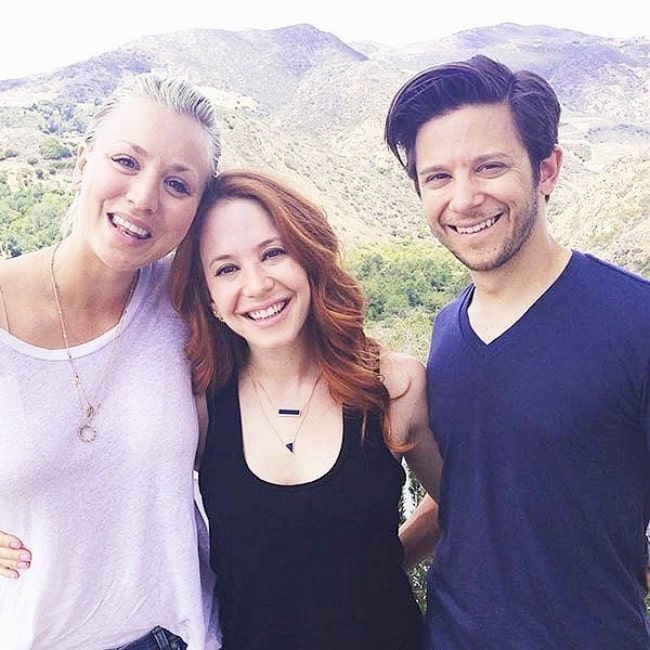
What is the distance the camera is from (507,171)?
1.32 meters

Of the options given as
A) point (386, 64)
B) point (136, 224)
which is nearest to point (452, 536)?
point (136, 224)

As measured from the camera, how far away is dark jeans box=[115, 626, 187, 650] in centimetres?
139

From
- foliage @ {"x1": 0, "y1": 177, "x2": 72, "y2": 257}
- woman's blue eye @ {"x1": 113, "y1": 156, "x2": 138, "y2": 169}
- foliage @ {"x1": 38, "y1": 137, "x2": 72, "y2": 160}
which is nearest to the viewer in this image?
woman's blue eye @ {"x1": 113, "y1": 156, "x2": 138, "y2": 169}

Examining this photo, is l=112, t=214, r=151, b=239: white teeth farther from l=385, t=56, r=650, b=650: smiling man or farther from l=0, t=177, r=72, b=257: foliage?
l=0, t=177, r=72, b=257: foliage

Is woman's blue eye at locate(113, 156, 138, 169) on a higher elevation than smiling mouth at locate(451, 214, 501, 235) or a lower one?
higher

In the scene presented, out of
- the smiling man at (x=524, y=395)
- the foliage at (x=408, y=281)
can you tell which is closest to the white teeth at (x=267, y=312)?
the smiling man at (x=524, y=395)

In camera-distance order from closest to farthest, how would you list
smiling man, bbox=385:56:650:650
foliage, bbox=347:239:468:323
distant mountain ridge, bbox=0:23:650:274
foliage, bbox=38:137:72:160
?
smiling man, bbox=385:56:650:650, foliage, bbox=347:239:468:323, foliage, bbox=38:137:72:160, distant mountain ridge, bbox=0:23:650:274

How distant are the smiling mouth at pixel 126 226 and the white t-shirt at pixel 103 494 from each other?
17 centimetres

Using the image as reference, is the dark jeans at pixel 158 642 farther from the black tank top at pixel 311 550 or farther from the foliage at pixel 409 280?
the foliage at pixel 409 280

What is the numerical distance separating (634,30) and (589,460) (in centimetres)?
4889

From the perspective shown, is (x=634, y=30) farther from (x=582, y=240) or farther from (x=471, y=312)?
(x=471, y=312)

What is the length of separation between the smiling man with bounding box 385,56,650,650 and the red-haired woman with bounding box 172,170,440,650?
117 millimetres

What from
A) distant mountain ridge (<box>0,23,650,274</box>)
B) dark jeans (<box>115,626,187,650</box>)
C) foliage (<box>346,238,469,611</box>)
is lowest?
dark jeans (<box>115,626,187,650</box>)

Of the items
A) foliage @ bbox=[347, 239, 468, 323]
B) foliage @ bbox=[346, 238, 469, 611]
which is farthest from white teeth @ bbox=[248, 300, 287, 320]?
foliage @ bbox=[347, 239, 468, 323]
